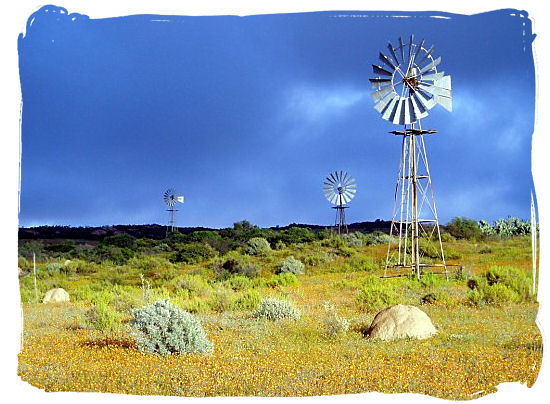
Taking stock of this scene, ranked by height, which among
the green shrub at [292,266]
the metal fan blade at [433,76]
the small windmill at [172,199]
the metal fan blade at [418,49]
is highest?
the metal fan blade at [418,49]

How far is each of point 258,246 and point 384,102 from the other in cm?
244

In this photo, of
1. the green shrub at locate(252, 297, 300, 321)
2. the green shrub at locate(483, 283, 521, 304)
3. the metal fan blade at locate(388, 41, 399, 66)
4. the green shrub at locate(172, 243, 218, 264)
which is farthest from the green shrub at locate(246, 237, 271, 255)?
the green shrub at locate(483, 283, 521, 304)

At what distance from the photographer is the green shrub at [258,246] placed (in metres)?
7.58

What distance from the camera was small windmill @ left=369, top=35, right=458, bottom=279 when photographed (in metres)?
6.88

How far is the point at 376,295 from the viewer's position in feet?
24.4

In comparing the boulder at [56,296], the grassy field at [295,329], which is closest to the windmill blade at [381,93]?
the grassy field at [295,329]

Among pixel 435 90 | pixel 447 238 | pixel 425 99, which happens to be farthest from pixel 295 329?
pixel 435 90

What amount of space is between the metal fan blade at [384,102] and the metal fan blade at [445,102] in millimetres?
500

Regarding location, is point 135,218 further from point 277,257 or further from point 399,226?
point 399,226

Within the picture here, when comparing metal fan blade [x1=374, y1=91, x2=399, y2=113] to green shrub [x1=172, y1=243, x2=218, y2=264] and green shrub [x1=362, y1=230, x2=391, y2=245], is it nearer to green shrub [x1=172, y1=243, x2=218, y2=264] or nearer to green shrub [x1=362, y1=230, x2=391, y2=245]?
green shrub [x1=362, y1=230, x2=391, y2=245]

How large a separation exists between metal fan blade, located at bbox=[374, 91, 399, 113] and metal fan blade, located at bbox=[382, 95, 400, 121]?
0.04 metres

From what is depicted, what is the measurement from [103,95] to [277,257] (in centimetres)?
303

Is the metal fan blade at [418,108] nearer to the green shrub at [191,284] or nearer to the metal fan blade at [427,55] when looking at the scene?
the metal fan blade at [427,55]

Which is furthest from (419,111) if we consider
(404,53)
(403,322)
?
(403,322)
